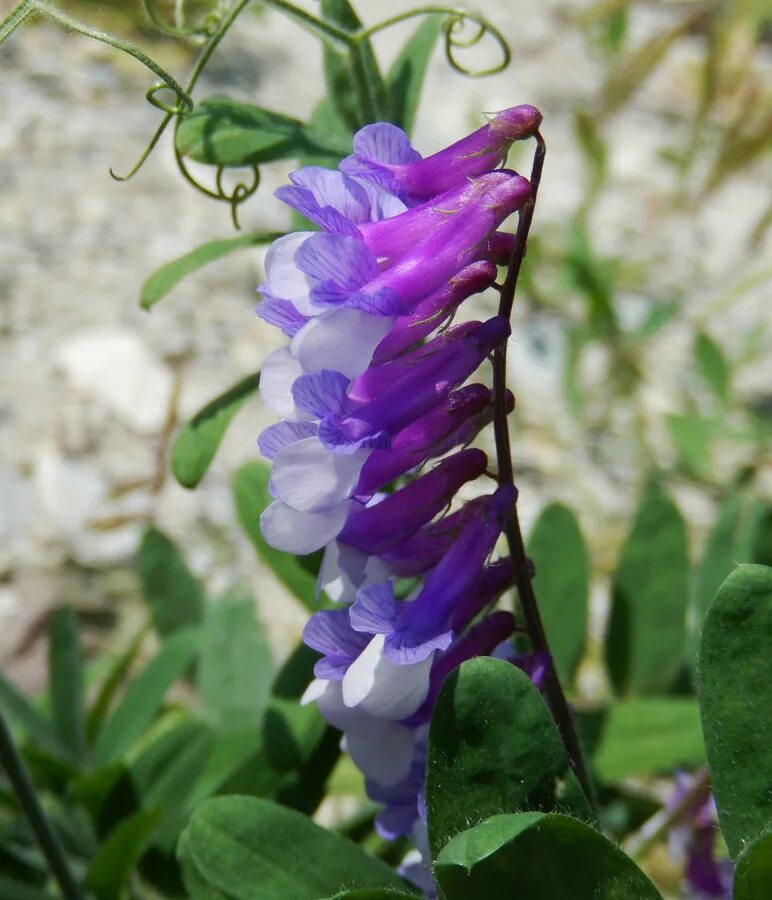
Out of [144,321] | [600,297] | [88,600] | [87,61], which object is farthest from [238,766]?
[87,61]

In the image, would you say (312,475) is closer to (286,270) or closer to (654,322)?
(286,270)

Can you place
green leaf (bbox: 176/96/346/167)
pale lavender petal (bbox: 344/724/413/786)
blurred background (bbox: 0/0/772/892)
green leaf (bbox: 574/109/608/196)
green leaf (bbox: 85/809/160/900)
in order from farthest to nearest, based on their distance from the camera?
green leaf (bbox: 574/109/608/196)
blurred background (bbox: 0/0/772/892)
green leaf (bbox: 85/809/160/900)
green leaf (bbox: 176/96/346/167)
pale lavender petal (bbox: 344/724/413/786)

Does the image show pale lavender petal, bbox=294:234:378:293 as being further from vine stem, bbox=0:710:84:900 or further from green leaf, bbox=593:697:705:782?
green leaf, bbox=593:697:705:782

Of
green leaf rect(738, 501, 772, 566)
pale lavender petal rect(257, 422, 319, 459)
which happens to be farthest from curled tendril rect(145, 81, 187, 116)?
green leaf rect(738, 501, 772, 566)

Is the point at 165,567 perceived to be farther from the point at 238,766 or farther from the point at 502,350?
the point at 502,350

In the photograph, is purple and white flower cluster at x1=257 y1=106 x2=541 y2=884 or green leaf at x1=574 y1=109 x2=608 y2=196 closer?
purple and white flower cluster at x1=257 y1=106 x2=541 y2=884

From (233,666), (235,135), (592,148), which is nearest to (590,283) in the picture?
(592,148)
